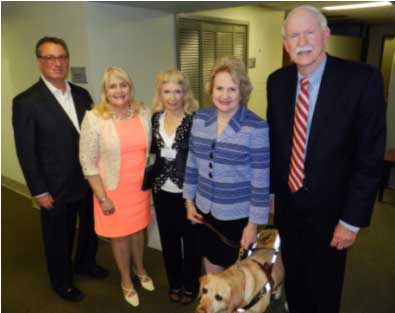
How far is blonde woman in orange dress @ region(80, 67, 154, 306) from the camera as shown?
1938 millimetres

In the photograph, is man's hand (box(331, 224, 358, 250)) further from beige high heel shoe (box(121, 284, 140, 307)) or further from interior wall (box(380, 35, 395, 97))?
interior wall (box(380, 35, 395, 97))

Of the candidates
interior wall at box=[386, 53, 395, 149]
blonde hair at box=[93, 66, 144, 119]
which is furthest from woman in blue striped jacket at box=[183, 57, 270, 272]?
interior wall at box=[386, 53, 395, 149]

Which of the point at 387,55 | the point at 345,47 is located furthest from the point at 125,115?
the point at 387,55

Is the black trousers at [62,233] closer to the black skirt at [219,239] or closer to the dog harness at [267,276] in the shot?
the black skirt at [219,239]

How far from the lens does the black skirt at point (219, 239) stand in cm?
171

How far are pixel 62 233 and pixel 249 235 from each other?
1.32m

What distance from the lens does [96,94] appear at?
294cm

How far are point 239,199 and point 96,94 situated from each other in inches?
73.3

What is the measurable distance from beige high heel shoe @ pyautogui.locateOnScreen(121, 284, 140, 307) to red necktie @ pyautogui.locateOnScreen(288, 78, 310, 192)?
1.39 meters

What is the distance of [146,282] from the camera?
7.85ft

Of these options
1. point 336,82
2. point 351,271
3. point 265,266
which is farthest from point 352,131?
point 351,271

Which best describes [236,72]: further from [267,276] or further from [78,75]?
[78,75]

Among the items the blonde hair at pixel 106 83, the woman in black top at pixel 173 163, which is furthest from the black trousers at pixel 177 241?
the blonde hair at pixel 106 83

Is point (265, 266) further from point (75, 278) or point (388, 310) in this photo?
point (75, 278)
